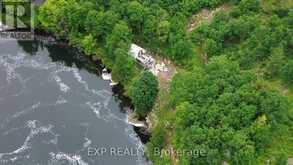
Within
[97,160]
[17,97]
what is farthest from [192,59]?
[17,97]

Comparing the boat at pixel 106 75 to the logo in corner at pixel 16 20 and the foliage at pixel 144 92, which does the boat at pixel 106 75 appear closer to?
the foliage at pixel 144 92

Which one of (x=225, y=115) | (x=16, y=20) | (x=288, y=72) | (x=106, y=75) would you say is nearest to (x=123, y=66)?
(x=106, y=75)

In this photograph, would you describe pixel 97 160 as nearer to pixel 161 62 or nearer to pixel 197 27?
pixel 161 62

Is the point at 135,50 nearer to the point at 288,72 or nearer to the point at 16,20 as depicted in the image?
the point at 16,20

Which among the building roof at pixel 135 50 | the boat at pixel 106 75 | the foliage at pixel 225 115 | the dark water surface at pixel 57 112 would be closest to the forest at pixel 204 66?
the foliage at pixel 225 115

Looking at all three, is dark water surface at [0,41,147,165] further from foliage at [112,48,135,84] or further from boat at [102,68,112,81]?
foliage at [112,48,135,84]
